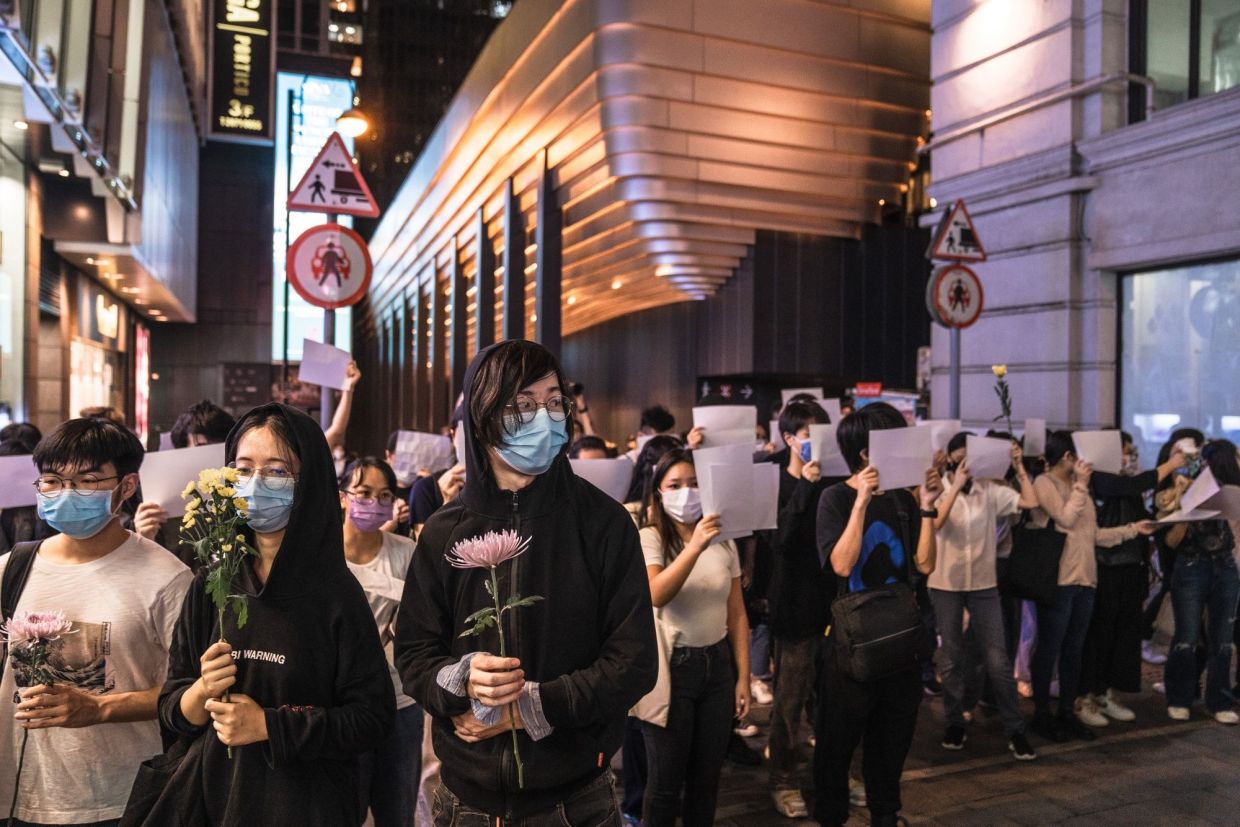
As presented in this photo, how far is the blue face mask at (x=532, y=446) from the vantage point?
91.1 inches

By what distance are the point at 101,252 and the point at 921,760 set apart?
1458cm

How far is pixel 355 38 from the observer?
77.6 metres

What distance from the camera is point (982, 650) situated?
583cm

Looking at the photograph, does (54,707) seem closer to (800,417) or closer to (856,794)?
(856,794)

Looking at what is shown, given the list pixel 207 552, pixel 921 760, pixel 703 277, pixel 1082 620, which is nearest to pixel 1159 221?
pixel 1082 620

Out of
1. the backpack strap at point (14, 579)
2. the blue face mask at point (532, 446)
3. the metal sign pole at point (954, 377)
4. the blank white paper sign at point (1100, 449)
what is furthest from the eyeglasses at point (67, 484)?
the metal sign pole at point (954, 377)

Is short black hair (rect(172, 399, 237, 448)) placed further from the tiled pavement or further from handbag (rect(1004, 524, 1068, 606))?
handbag (rect(1004, 524, 1068, 606))

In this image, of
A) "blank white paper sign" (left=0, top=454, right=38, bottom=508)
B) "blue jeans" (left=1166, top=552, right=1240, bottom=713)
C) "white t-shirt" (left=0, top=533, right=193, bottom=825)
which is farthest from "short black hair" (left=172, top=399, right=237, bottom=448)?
"blue jeans" (left=1166, top=552, right=1240, bottom=713)

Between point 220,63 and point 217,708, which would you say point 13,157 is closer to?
point 217,708

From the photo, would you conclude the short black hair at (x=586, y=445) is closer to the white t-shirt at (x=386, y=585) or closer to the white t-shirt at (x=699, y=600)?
the white t-shirt at (x=699, y=600)

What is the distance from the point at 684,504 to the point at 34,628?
2361mm

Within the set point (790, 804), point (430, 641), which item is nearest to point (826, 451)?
point (790, 804)

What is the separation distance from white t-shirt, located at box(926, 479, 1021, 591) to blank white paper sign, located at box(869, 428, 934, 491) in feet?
5.11

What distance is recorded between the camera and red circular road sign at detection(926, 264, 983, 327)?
843 cm
